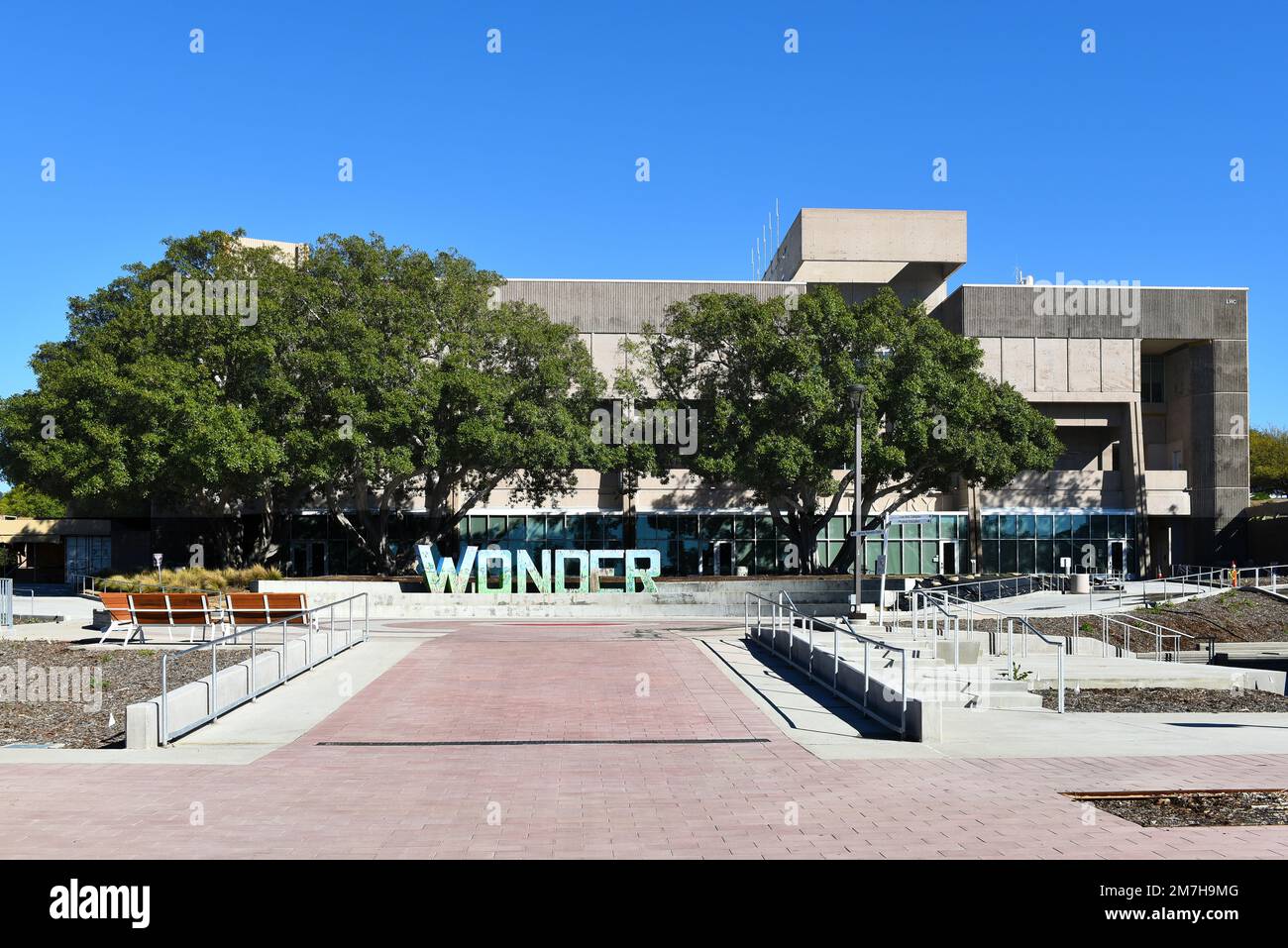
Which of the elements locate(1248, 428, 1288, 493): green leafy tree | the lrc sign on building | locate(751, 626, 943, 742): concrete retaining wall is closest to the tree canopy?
the lrc sign on building

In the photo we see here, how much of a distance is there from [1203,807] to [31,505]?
77695 mm

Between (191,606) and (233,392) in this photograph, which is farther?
(233,392)

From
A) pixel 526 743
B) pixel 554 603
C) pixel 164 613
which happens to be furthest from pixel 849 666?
pixel 554 603

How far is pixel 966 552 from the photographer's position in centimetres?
5444

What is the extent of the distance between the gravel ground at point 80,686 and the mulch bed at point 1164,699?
40.5 ft

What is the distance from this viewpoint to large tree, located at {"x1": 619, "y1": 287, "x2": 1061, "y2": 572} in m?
40.2

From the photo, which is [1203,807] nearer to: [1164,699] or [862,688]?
[862,688]

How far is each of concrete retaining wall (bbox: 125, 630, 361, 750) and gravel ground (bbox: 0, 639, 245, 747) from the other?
2.55ft

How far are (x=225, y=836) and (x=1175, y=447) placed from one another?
5940cm

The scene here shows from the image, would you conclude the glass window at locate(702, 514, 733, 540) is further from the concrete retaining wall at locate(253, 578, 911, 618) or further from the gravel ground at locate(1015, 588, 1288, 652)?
the gravel ground at locate(1015, 588, 1288, 652)

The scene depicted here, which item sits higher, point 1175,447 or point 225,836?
point 1175,447

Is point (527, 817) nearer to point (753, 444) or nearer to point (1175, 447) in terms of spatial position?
point (753, 444)

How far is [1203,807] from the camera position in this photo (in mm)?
8609

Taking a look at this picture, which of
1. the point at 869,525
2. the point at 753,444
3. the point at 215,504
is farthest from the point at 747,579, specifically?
the point at 215,504
